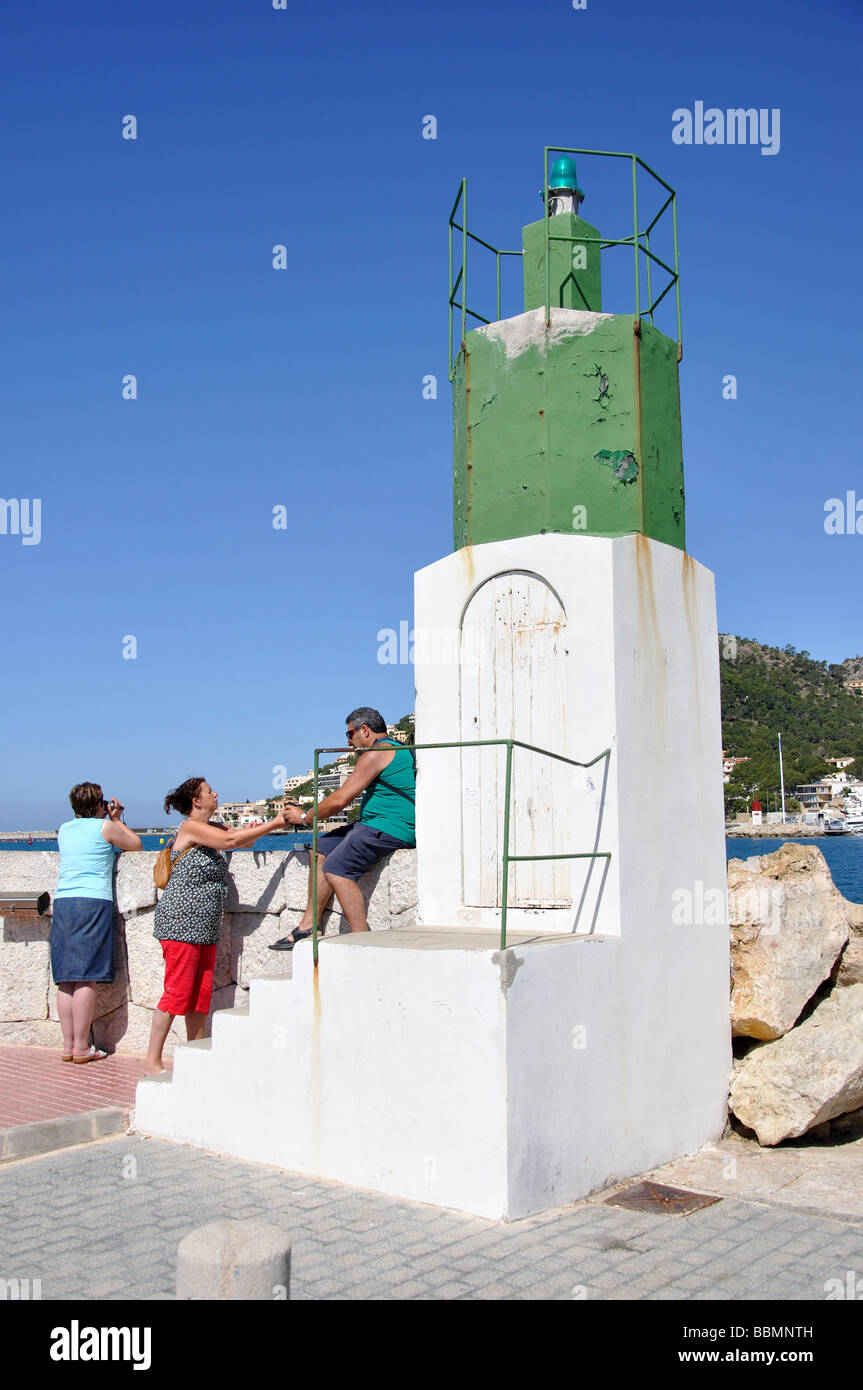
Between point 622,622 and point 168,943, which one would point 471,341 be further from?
point 168,943

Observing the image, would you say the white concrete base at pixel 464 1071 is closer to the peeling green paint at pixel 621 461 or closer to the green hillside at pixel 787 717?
the peeling green paint at pixel 621 461

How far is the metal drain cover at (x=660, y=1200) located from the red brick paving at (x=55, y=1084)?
3161 mm

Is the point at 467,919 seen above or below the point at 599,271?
below

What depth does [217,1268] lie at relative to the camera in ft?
10.3

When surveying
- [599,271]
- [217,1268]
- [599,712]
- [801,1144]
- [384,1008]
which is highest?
[599,271]

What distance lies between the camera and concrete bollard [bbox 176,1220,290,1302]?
10.3 ft

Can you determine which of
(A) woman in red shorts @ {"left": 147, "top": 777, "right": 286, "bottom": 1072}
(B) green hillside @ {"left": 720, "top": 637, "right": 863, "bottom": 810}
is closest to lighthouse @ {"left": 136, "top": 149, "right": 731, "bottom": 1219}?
(A) woman in red shorts @ {"left": 147, "top": 777, "right": 286, "bottom": 1072}

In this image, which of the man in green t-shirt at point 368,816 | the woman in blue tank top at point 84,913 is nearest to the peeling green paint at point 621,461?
the man in green t-shirt at point 368,816

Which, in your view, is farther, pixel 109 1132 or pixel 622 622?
pixel 109 1132

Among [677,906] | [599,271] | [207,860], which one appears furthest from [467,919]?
[599,271]

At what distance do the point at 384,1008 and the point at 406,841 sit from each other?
5.55ft

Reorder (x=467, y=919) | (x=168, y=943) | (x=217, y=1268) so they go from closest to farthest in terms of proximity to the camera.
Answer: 1. (x=217, y=1268)
2. (x=467, y=919)
3. (x=168, y=943)

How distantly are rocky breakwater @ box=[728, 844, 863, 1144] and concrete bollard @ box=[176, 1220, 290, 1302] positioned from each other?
3.83 meters

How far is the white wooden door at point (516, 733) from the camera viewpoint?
6.31 meters
